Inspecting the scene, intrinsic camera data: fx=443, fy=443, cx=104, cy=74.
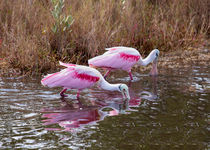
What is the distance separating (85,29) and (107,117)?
4208 mm

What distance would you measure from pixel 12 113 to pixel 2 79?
244 centimetres

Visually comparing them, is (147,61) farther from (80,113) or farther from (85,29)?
(80,113)

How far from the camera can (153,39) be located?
1147 centimetres

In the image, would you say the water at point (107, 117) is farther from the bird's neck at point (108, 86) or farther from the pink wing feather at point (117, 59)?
the pink wing feather at point (117, 59)

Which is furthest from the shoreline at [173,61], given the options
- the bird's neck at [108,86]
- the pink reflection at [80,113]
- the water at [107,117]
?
the pink reflection at [80,113]

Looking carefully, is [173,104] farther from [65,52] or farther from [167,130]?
[65,52]

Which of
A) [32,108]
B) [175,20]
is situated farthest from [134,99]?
[175,20]

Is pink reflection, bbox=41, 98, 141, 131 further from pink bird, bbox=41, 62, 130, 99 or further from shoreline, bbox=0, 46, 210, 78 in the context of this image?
shoreline, bbox=0, 46, 210, 78

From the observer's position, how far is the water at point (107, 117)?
5203 mm

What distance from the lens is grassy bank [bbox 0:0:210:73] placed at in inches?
369

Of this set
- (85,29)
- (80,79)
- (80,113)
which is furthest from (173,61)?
(80,113)

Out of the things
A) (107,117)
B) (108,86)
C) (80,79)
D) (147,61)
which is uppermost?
(147,61)

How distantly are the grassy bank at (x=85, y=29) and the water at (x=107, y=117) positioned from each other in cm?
96

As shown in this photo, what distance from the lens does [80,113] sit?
21.6ft
